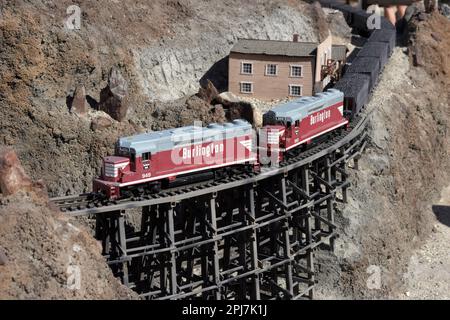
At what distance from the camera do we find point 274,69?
2078 inches

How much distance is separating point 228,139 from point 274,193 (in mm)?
5198

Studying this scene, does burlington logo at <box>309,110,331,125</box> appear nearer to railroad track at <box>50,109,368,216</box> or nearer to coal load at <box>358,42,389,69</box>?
railroad track at <box>50,109,368,216</box>

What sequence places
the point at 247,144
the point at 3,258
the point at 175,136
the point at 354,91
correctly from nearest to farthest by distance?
the point at 3,258
the point at 175,136
the point at 247,144
the point at 354,91

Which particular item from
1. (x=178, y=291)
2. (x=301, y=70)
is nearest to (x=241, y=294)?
(x=178, y=291)

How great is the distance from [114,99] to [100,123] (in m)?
1.93

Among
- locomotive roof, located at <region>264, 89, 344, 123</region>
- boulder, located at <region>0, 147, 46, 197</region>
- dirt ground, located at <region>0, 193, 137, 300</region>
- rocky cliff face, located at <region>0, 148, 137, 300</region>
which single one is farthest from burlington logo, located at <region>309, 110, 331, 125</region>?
boulder, located at <region>0, 147, 46, 197</region>

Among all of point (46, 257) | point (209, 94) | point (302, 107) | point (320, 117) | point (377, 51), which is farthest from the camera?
point (377, 51)

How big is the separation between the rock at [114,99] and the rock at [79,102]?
3.79 ft

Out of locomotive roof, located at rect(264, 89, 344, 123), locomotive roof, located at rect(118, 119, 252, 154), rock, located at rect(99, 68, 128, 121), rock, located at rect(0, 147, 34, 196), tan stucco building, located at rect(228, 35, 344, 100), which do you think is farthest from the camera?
tan stucco building, located at rect(228, 35, 344, 100)

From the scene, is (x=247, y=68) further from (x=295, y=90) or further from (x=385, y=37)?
(x=385, y=37)

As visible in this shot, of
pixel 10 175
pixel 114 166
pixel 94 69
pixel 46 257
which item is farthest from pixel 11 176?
pixel 94 69

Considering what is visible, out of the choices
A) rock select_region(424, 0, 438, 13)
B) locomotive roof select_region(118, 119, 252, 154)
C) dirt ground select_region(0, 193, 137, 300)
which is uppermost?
rock select_region(424, 0, 438, 13)

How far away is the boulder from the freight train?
377 centimetres

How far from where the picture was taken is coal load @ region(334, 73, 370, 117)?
45.9 meters
